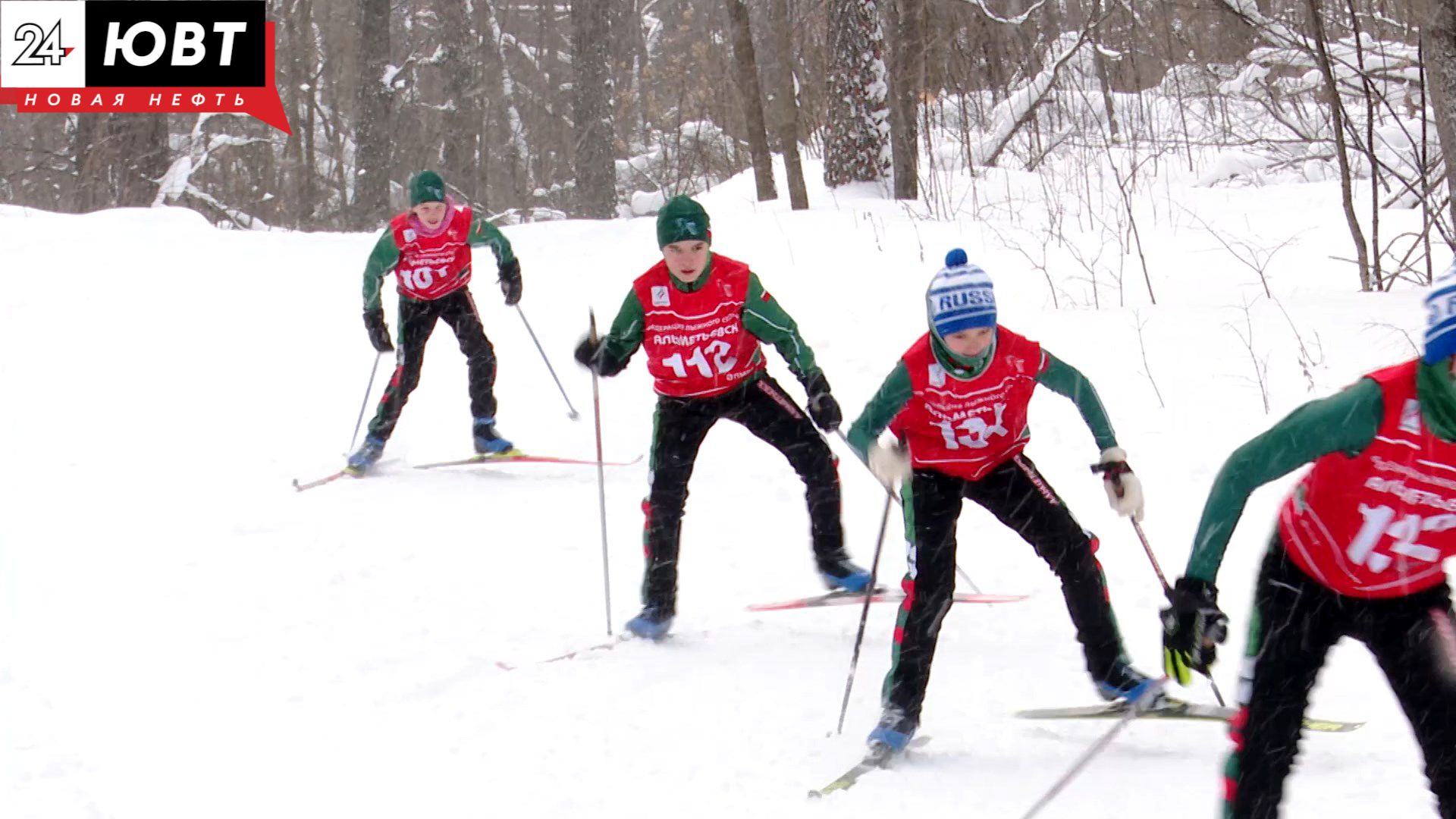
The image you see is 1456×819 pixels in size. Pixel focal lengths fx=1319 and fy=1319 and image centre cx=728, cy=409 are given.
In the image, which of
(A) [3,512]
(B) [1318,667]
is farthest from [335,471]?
(B) [1318,667]

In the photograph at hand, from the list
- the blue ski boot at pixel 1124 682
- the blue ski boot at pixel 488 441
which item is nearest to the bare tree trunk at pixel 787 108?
the blue ski boot at pixel 488 441

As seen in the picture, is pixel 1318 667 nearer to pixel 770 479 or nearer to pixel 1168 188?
pixel 770 479

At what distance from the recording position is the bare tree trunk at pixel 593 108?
17062mm

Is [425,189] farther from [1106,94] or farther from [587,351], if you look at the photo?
[1106,94]

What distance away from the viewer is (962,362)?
12.9ft

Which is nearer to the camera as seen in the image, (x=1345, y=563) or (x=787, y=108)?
(x=1345, y=563)

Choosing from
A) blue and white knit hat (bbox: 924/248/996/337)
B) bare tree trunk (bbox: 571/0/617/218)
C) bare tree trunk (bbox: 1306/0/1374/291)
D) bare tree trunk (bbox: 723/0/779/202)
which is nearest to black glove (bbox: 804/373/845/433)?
blue and white knit hat (bbox: 924/248/996/337)

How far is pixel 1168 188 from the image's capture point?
11.5 metres

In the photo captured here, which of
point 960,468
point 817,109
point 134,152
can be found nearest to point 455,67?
point 134,152

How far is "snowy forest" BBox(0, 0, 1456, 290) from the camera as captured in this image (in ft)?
28.9

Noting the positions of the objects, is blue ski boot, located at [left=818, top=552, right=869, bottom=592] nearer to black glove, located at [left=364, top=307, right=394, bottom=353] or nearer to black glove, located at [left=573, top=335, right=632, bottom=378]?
black glove, located at [left=573, top=335, right=632, bottom=378]

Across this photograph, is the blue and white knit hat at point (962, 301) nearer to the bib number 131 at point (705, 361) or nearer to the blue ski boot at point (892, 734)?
the blue ski boot at point (892, 734)

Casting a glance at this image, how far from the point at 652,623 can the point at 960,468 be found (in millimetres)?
1629

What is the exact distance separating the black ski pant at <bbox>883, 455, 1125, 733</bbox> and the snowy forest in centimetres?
345
